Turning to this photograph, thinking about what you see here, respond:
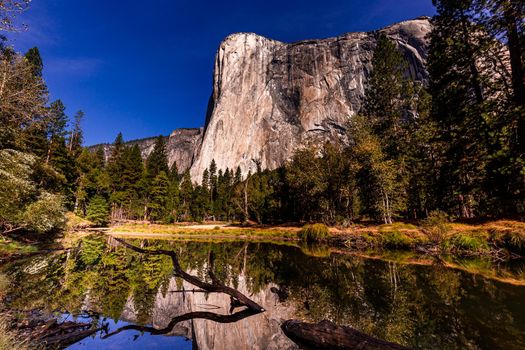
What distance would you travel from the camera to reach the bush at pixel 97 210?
4459 centimetres

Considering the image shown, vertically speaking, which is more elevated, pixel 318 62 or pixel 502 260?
pixel 318 62

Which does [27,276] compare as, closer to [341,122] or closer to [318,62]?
[341,122]

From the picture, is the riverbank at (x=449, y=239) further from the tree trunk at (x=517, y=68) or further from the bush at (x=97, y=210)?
the bush at (x=97, y=210)

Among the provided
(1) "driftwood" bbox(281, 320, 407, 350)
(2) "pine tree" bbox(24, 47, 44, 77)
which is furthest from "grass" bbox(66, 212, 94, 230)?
(1) "driftwood" bbox(281, 320, 407, 350)

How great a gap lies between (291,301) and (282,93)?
11411 cm

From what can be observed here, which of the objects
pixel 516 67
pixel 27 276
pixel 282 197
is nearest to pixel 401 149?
pixel 516 67

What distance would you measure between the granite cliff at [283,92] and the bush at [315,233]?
76.3 metres

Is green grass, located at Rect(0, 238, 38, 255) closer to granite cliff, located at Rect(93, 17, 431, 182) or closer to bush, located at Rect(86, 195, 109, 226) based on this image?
bush, located at Rect(86, 195, 109, 226)

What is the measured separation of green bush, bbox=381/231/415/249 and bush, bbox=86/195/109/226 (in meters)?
43.5

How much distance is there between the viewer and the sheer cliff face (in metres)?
108

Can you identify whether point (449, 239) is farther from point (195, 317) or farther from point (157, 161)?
point (157, 161)

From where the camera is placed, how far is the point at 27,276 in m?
11.0

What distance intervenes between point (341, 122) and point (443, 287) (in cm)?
10315

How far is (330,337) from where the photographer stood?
14.9ft
